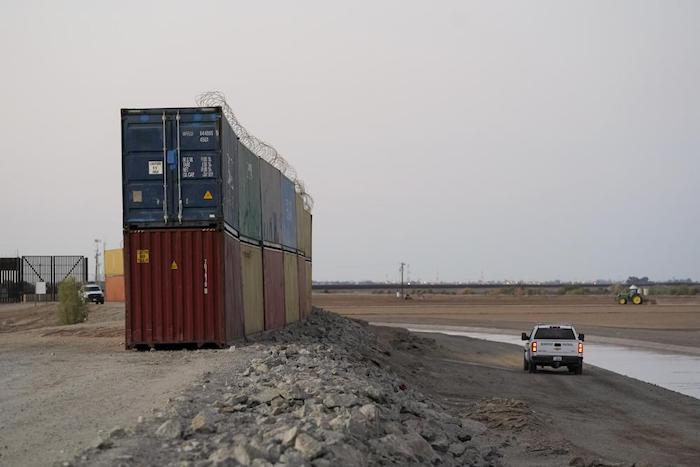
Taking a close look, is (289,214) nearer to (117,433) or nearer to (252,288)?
(252,288)

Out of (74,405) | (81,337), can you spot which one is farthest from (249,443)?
(81,337)

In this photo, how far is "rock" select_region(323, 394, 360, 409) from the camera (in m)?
13.1

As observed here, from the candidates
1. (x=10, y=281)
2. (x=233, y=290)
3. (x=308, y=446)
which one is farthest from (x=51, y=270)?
(x=308, y=446)

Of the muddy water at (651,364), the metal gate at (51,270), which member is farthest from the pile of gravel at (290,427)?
the metal gate at (51,270)

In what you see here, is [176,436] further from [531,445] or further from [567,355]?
[567,355]

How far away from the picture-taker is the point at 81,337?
2756cm

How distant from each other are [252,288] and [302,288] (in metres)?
13.3

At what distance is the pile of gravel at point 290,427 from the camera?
985cm

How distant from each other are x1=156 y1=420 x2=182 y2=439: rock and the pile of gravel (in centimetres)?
1

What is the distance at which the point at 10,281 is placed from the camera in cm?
7325

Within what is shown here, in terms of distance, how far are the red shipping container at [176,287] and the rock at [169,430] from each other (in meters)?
11.0

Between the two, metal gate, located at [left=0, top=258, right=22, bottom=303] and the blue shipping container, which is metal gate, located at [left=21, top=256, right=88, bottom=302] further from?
the blue shipping container

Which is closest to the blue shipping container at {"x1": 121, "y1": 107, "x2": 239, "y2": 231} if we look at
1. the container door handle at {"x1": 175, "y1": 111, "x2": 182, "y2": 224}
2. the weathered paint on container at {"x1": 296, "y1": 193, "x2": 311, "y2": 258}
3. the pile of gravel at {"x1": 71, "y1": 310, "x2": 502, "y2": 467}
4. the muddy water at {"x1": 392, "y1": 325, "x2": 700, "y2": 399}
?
the container door handle at {"x1": 175, "y1": 111, "x2": 182, "y2": 224}

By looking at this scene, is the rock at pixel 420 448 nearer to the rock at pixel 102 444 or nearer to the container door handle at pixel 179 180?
the rock at pixel 102 444
